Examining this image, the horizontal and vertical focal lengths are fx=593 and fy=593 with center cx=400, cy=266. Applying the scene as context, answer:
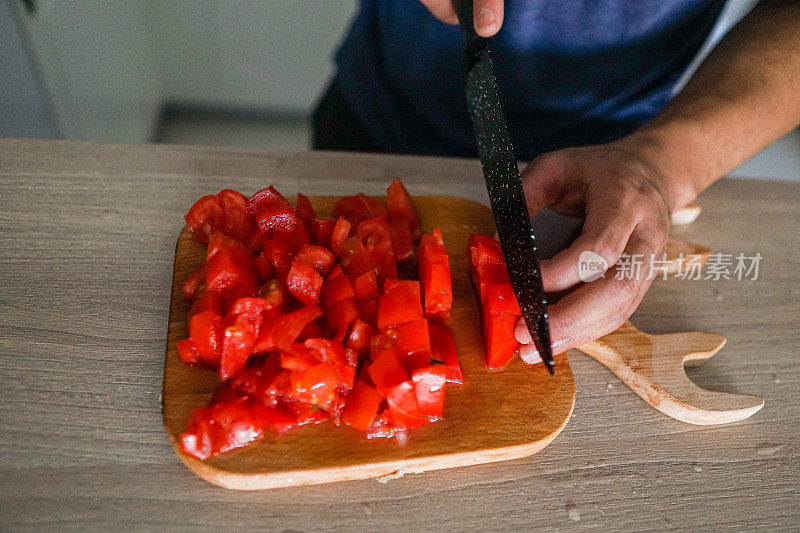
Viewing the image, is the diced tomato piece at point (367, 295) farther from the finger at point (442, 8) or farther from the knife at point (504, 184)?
the finger at point (442, 8)

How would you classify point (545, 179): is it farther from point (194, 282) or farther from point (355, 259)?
point (194, 282)

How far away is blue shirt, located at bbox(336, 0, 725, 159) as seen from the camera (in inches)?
64.4

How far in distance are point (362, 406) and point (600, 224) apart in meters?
0.66

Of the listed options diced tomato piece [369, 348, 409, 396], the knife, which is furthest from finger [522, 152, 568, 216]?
diced tomato piece [369, 348, 409, 396]

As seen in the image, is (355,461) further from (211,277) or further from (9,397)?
(9,397)

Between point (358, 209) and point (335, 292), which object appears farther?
point (358, 209)

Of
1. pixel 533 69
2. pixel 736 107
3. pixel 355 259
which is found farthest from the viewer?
pixel 533 69

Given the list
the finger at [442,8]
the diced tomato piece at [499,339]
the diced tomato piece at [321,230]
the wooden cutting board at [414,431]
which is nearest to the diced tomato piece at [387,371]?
the wooden cutting board at [414,431]

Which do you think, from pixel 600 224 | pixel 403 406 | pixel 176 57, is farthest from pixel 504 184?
pixel 176 57

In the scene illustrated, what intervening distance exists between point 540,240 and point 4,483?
52.4 inches

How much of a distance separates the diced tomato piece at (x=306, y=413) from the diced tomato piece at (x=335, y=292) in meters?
0.22

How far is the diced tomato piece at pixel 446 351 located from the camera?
128 cm

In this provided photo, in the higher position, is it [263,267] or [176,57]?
[263,267]

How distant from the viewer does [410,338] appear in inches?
48.6
